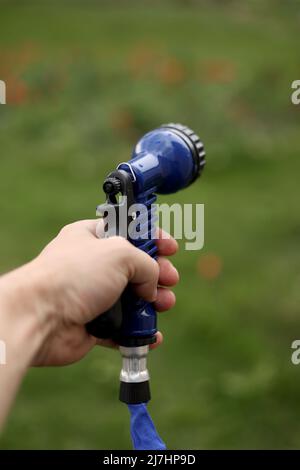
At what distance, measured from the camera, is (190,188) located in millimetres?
5039

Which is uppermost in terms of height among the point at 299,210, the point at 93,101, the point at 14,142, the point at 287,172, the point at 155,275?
the point at 93,101

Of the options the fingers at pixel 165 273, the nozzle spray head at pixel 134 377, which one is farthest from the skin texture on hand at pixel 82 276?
the fingers at pixel 165 273

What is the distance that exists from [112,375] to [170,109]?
115 inches

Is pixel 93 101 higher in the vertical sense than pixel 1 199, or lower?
higher

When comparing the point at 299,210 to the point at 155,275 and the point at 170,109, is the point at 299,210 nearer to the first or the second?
the point at 170,109

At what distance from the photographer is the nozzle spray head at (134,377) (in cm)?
174

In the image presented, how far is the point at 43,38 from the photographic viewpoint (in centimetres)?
796

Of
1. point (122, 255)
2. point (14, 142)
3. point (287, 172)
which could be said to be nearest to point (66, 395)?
point (122, 255)

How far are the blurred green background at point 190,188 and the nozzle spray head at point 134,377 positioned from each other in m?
1.37

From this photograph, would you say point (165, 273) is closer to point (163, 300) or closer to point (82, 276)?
point (163, 300)

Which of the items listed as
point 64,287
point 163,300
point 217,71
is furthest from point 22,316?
point 217,71

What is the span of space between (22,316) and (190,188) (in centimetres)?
345

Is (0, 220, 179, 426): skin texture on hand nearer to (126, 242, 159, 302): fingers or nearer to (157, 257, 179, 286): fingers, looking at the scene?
(126, 242, 159, 302): fingers

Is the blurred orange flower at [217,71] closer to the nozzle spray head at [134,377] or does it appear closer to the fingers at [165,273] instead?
the fingers at [165,273]
